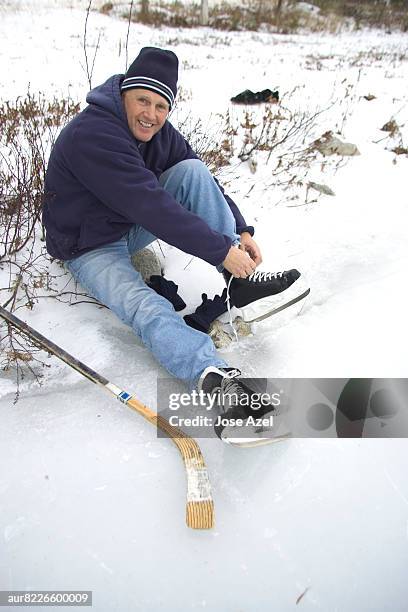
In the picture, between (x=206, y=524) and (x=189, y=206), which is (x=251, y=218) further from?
(x=206, y=524)

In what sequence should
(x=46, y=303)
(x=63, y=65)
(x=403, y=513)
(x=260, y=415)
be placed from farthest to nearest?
(x=63, y=65)
(x=46, y=303)
(x=260, y=415)
(x=403, y=513)

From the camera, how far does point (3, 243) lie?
9.75 feet

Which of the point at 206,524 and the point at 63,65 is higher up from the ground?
the point at 63,65

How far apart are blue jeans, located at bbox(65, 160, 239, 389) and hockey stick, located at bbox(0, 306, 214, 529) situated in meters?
0.27

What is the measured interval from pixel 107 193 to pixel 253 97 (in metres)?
4.55

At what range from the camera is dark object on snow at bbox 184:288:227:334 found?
2617 mm

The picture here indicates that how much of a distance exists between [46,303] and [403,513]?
2.19 metres

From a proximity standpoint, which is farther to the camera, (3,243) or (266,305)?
(3,243)

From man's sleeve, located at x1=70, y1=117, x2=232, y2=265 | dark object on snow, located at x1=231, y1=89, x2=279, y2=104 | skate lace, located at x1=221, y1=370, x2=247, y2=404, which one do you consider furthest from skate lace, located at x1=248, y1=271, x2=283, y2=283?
dark object on snow, located at x1=231, y1=89, x2=279, y2=104

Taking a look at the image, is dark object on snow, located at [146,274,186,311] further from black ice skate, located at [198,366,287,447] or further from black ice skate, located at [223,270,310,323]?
black ice skate, located at [198,366,287,447]

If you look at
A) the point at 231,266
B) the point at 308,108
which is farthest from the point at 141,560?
the point at 308,108

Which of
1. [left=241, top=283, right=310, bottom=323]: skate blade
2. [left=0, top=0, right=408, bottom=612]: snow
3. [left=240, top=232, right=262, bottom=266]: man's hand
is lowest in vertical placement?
[left=0, top=0, right=408, bottom=612]: snow

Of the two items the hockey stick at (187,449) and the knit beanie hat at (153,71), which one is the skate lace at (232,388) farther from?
the knit beanie hat at (153,71)

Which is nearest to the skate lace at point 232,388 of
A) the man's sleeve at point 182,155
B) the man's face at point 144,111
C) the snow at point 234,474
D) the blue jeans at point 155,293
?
the blue jeans at point 155,293
